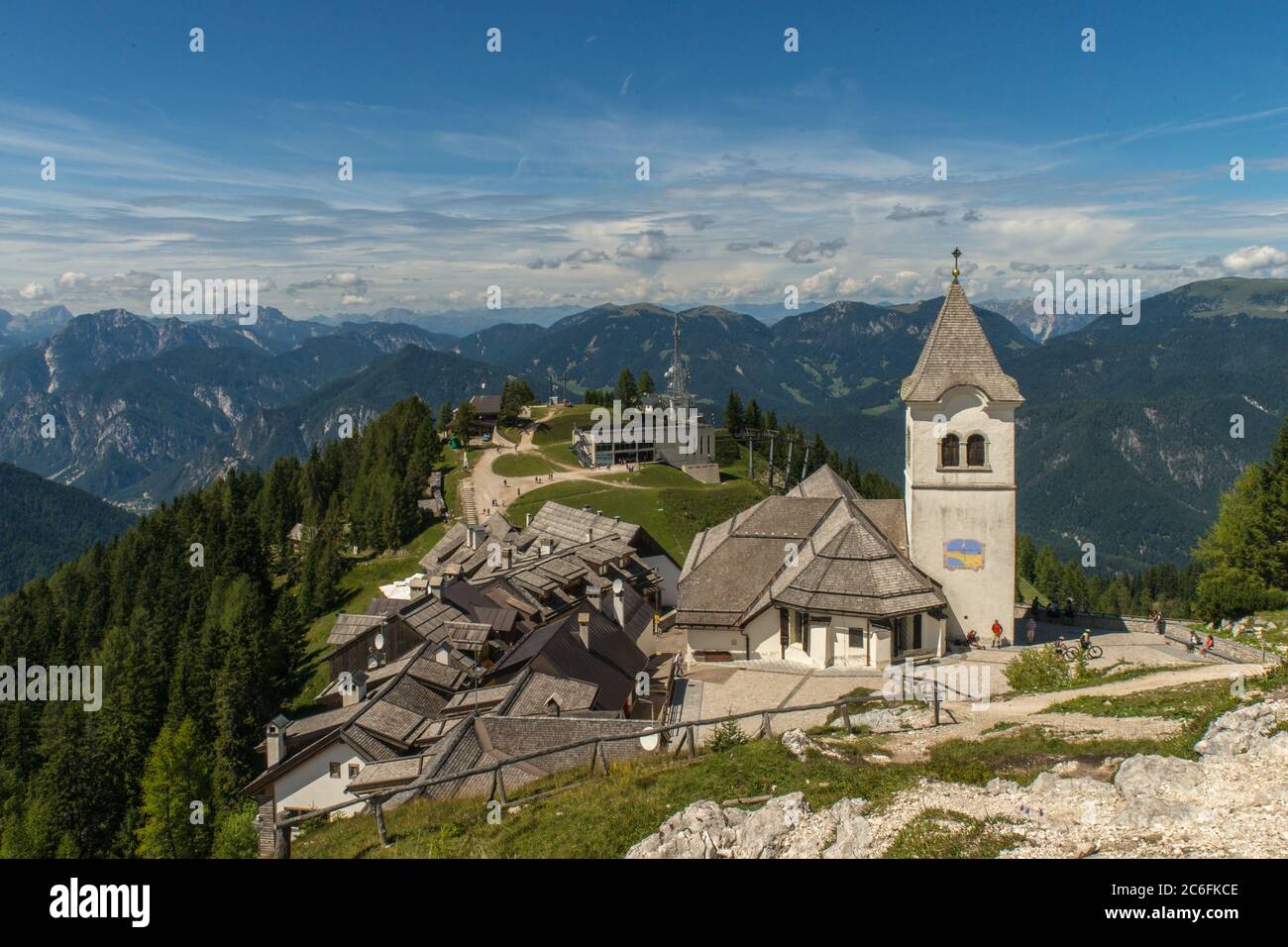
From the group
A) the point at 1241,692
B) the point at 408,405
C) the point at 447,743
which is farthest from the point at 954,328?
the point at 408,405

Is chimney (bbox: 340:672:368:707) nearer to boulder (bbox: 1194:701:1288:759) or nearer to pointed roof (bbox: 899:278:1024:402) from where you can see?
pointed roof (bbox: 899:278:1024:402)

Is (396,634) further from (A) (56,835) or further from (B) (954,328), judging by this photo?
(B) (954,328)

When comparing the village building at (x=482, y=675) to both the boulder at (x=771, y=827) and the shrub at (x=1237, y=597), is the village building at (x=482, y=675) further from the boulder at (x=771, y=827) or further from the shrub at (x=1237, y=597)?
the shrub at (x=1237, y=597)

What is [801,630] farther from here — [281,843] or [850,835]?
[281,843]

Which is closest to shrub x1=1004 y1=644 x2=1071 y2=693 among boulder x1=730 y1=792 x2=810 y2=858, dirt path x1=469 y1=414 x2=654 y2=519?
boulder x1=730 y1=792 x2=810 y2=858

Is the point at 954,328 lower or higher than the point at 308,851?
higher

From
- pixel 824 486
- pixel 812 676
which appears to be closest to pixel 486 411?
pixel 824 486
